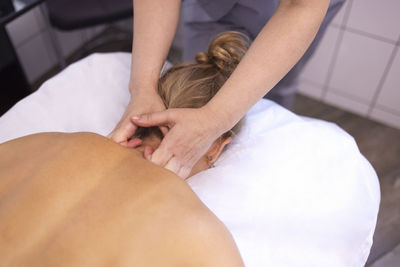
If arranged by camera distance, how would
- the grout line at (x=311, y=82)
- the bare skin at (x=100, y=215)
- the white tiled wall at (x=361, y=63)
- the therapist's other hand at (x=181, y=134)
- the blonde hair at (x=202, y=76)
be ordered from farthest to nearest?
the grout line at (x=311, y=82), the white tiled wall at (x=361, y=63), the blonde hair at (x=202, y=76), the therapist's other hand at (x=181, y=134), the bare skin at (x=100, y=215)

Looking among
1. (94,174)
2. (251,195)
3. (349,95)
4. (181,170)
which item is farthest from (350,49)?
(94,174)

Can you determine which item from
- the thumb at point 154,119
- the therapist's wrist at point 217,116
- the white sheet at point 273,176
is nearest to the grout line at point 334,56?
the white sheet at point 273,176

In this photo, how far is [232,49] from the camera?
1000mm

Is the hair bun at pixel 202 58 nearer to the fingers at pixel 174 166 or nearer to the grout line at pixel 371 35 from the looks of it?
the fingers at pixel 174 166

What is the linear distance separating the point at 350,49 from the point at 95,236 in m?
1.65

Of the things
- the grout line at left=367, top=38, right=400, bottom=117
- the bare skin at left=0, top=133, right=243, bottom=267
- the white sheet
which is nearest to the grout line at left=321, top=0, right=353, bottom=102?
the grout line at left=367, top=38, right=400, bottom=117

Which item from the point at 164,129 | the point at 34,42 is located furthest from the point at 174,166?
the point at 34,42

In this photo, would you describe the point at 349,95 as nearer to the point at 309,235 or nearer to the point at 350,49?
the point at 350,49

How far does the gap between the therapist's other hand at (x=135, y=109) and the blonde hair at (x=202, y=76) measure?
1.4 inches

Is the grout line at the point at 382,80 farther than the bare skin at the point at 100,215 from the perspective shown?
Yes

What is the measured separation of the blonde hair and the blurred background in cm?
80

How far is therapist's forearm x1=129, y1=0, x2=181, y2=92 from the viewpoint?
103cm

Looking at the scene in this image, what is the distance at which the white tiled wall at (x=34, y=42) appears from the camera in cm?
213

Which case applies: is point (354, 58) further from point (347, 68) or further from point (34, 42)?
point (34, 42)
